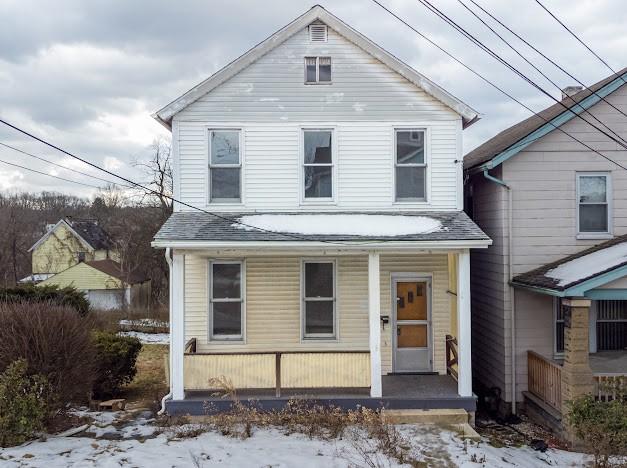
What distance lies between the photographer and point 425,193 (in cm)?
1066

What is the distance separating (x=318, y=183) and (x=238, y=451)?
5.57m

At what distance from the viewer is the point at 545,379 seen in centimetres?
956

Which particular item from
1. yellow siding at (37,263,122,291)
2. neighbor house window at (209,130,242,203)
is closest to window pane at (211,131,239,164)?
neighbor house window at (209,130,242,203)

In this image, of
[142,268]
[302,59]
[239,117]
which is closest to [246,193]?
[239,117]

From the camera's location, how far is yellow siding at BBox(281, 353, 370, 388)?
30.2 ft

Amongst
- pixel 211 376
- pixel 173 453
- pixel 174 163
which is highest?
pixel 174 163

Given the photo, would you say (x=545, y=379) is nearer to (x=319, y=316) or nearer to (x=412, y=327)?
(x=412, y=327)

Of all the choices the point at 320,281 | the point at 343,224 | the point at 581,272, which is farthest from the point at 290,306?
the point at 581,272

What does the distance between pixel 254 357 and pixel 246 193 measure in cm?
343

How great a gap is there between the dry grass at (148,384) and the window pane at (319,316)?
3490 millimetres

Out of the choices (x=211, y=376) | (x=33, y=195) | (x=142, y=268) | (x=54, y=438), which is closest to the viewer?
(x=54, y=438)

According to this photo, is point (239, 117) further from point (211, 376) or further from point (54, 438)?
point (54, 438)

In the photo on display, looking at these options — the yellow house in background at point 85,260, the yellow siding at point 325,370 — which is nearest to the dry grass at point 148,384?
the yellow siding at point 325,370

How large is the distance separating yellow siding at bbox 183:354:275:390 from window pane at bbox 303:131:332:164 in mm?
4204
